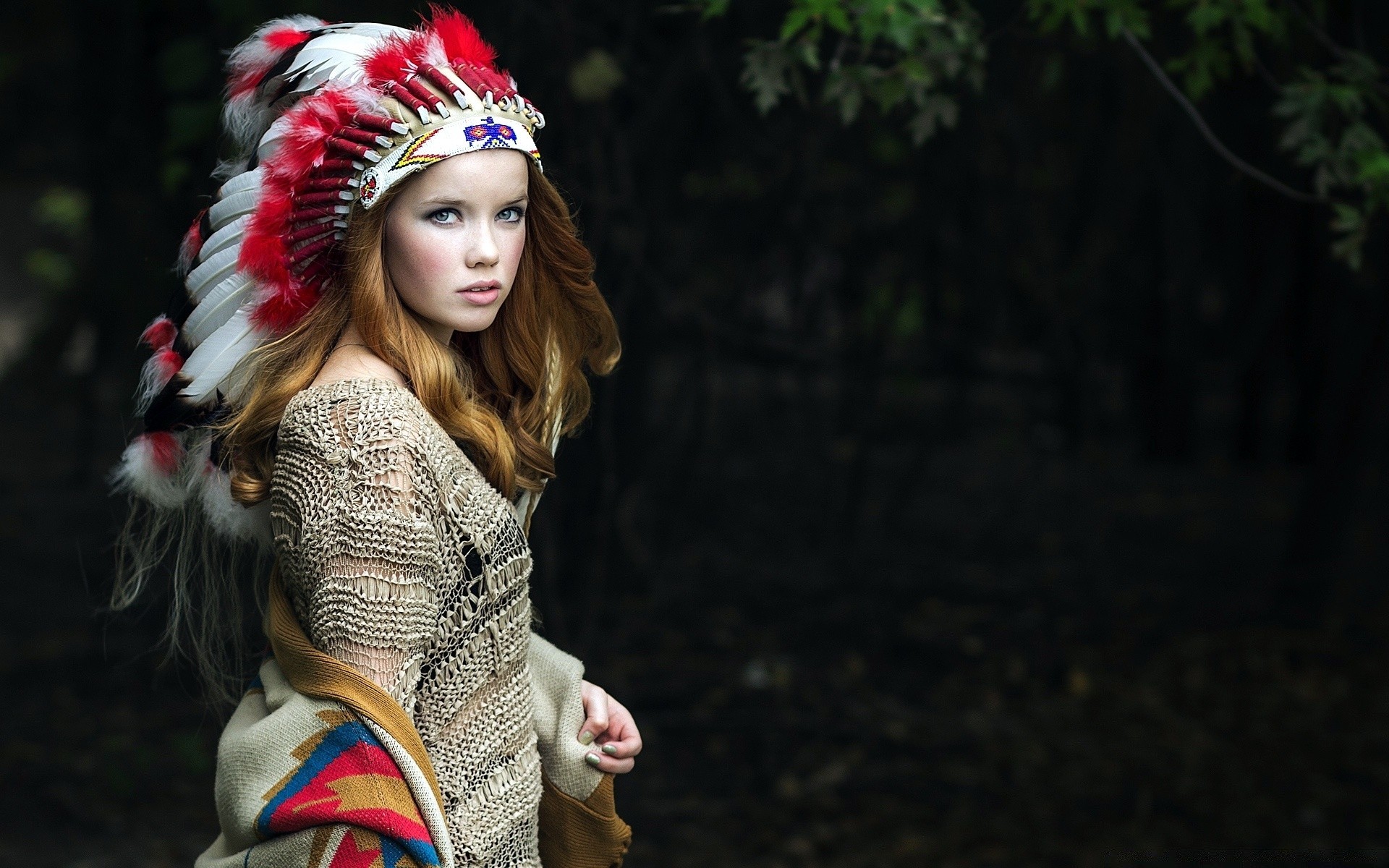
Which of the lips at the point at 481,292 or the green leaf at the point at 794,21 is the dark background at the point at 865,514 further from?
the lips at the point at 481,292

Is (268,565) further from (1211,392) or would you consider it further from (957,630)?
(1211,392)

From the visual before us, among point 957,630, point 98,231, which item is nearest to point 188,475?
point 957,630

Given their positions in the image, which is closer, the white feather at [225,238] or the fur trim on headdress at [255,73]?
the white feather at [225,238]

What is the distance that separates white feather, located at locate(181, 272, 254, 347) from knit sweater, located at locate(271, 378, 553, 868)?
25 cm

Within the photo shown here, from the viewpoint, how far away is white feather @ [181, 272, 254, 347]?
1875 mm

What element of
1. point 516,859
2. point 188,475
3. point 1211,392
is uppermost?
point 188,475

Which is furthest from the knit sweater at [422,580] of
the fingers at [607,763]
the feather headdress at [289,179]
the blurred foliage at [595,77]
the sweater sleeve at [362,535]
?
the blurred foliage at [595,77]

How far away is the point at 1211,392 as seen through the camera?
13172 millimetres

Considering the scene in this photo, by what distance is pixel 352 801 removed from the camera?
1.58 meters

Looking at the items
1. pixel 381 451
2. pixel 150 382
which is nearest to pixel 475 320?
pixel 381 451

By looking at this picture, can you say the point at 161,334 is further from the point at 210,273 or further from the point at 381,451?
the point at 381,451

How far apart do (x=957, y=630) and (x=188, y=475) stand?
190 inches

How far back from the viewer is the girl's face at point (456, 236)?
1.81 metres

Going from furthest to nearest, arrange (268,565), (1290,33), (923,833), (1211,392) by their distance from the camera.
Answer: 1. (1211,392)
2. (923,833)
3. (1290,33)
4. (268,565)
